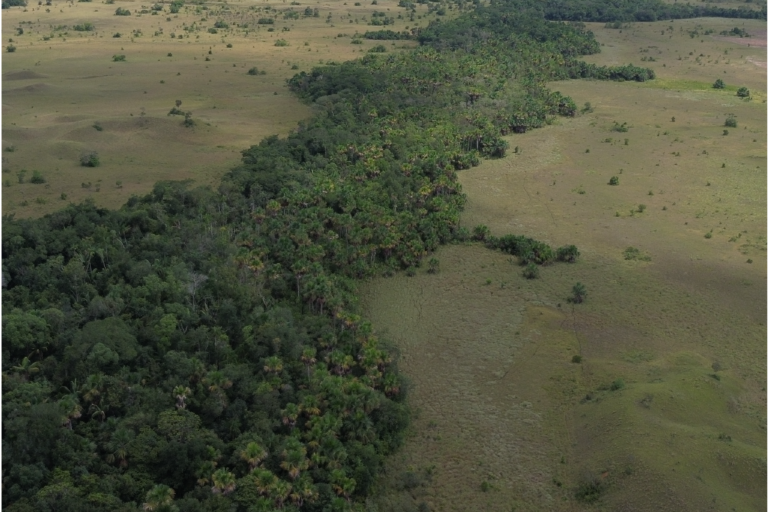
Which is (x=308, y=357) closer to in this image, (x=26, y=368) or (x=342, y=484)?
(x=342, y=484)

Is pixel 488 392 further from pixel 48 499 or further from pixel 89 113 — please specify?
pixel 89 113

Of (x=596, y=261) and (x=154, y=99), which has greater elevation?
(x=154, y=99)

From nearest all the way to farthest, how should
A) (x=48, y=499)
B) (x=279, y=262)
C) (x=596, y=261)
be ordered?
1. (x=48, y=499)
2. (x=279, y=262)
3. (x=596, y=261)

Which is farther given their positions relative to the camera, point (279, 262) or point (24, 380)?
point (279, 262)

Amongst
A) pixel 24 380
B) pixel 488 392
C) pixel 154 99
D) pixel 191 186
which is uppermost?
pixel 154 99

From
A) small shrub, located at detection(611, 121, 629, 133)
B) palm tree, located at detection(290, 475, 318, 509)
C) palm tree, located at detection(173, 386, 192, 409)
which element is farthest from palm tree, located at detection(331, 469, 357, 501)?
small shrub, located at detection(611, 121, 629, 133)

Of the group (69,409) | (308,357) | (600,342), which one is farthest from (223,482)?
(600,342)

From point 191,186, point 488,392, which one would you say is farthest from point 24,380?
point 191,186
